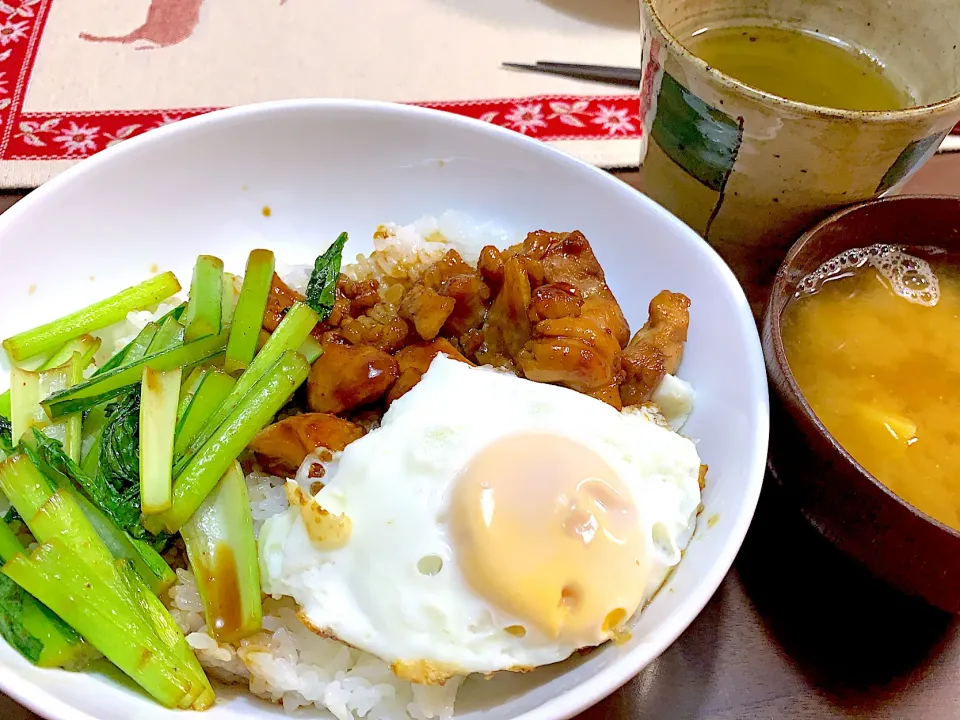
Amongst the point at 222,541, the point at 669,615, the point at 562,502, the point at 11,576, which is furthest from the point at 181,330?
the point at 669,615

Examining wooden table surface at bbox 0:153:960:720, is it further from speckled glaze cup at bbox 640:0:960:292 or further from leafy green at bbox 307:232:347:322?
leafy green at bbox 307:232:347:322

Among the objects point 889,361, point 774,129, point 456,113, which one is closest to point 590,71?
point 456,113

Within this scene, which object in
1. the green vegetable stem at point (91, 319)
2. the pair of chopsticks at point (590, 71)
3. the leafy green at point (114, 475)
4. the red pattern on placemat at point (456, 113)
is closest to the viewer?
the leafy green at point (114, 475)

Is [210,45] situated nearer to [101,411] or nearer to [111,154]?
[111,154]

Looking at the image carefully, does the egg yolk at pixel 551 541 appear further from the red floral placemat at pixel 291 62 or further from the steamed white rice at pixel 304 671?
the red floral placemat at pixel 291 62

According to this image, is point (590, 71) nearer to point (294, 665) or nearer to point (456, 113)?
point (456, 113)

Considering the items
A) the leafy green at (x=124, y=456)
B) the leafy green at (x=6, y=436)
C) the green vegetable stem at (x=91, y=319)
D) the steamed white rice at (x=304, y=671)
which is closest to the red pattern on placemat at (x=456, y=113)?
the green vegetable stem at (x=91, y=319)
